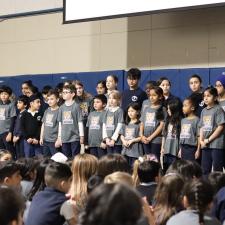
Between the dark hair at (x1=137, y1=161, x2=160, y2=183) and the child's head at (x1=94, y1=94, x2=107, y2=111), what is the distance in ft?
10.8

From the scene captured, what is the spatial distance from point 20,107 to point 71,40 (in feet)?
7.73

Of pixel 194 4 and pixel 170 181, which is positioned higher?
pixel 194 4

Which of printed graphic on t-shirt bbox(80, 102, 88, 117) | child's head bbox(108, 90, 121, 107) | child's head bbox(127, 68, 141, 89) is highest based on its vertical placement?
child's head bbox(127, 68, 141, 89)

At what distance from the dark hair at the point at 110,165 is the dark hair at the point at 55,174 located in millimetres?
268

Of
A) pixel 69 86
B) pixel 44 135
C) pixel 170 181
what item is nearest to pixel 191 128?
pixel 69 86

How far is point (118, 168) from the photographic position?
12.1 feet

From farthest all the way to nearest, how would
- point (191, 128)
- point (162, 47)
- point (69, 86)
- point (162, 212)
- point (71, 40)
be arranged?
point (71, 40), point (162, 47), point (69, 86), point (191, 128), point (162, 212)

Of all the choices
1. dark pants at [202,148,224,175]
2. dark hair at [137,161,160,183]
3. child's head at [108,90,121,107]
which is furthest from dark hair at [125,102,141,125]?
dark hair at [137,161,160,183]

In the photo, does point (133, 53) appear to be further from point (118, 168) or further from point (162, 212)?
point (162, 212)

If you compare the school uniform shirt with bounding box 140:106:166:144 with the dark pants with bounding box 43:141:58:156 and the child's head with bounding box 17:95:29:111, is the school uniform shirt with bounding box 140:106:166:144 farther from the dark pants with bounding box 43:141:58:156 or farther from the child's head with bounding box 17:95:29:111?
the child's head with bounding box 17:95:29:111

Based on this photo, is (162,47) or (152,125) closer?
(152,125)

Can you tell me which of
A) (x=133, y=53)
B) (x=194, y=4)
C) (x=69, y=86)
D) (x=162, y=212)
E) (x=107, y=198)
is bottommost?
(x=162, y=212)

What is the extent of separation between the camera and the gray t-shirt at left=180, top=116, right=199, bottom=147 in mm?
6059

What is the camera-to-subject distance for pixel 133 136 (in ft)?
21.4
